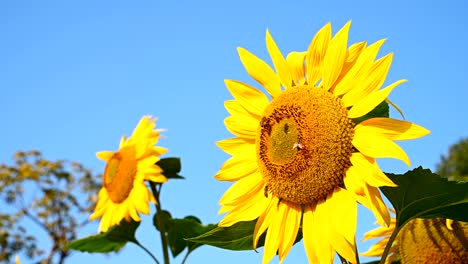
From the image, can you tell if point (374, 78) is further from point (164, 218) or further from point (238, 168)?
point (164, 218)

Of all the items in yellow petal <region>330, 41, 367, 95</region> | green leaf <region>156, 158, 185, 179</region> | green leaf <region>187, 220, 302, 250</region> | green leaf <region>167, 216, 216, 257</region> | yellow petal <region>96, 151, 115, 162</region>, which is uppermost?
yellow petal <region>96, 151, 115, 162</region>

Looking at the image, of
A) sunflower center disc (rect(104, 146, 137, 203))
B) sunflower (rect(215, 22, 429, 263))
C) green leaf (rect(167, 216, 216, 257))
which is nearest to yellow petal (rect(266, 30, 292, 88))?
sunflower (rect(215, 22, 429, 263))

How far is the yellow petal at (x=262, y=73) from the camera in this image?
6.84ft

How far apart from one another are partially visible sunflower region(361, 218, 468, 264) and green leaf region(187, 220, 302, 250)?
0.43 metres

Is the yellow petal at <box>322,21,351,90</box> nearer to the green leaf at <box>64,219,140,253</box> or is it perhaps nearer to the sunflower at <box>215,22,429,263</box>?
the sunflower at <box>215,22,429,263</box>

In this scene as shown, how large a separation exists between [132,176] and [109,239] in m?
0.48

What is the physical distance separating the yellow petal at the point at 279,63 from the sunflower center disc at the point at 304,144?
39 millimetres

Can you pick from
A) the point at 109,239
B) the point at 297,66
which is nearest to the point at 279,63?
the point at 297,66

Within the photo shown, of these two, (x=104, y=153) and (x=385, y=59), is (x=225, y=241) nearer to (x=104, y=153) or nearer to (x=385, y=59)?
(x=385, y=59)

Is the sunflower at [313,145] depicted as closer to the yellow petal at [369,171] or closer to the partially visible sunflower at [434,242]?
the yellow petal at [369,171]

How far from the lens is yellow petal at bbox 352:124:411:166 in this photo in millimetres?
1722

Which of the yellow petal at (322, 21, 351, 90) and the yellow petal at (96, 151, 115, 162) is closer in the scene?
the yellow petal at (322, 21, 351, 90)

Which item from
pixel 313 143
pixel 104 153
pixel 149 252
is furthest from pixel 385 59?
pixel 104 153

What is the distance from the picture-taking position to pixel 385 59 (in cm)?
180
